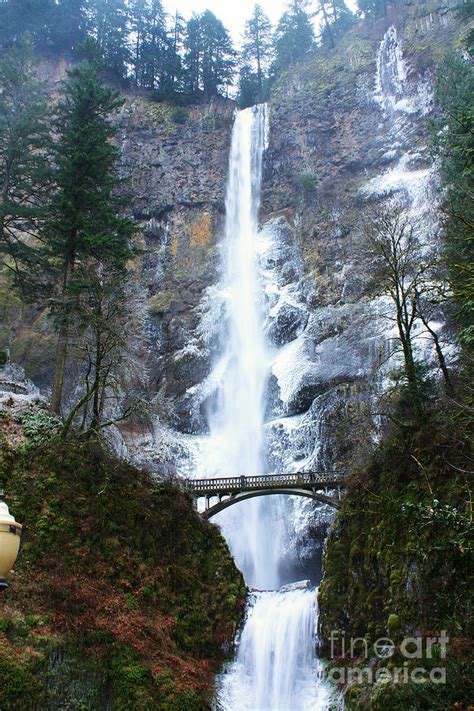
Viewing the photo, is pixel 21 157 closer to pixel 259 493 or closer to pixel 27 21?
pixel 259 493

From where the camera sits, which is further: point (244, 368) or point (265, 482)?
point (244, 368)

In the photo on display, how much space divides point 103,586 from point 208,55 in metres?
54.8

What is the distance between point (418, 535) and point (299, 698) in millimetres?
6607

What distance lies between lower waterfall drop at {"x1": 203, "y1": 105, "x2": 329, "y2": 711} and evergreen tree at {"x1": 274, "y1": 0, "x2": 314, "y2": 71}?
24.7 ft

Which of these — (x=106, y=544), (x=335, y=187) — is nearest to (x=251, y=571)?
(x=106, y=544)

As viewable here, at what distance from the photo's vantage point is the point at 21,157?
22484 millimetres

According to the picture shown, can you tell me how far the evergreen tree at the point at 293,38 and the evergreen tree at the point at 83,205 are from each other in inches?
1528

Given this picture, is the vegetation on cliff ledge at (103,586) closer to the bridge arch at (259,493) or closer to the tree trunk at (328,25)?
the bridge arch at (259,493)

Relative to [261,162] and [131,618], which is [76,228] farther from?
[261,162]

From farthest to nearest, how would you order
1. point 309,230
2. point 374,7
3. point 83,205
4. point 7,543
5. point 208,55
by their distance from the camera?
point 208,55 < point 374,7 < point 309,230 < point 83,205 < point 7,543

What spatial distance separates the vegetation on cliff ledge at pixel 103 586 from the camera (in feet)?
44.7

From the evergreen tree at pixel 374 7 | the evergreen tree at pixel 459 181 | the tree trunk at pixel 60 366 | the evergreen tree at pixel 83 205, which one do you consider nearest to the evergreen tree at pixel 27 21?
the evergreen tree at pixel 374 7

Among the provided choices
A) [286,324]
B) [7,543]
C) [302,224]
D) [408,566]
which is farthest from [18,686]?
[302,224]

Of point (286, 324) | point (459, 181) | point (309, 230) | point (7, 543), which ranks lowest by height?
point (7, 543)
